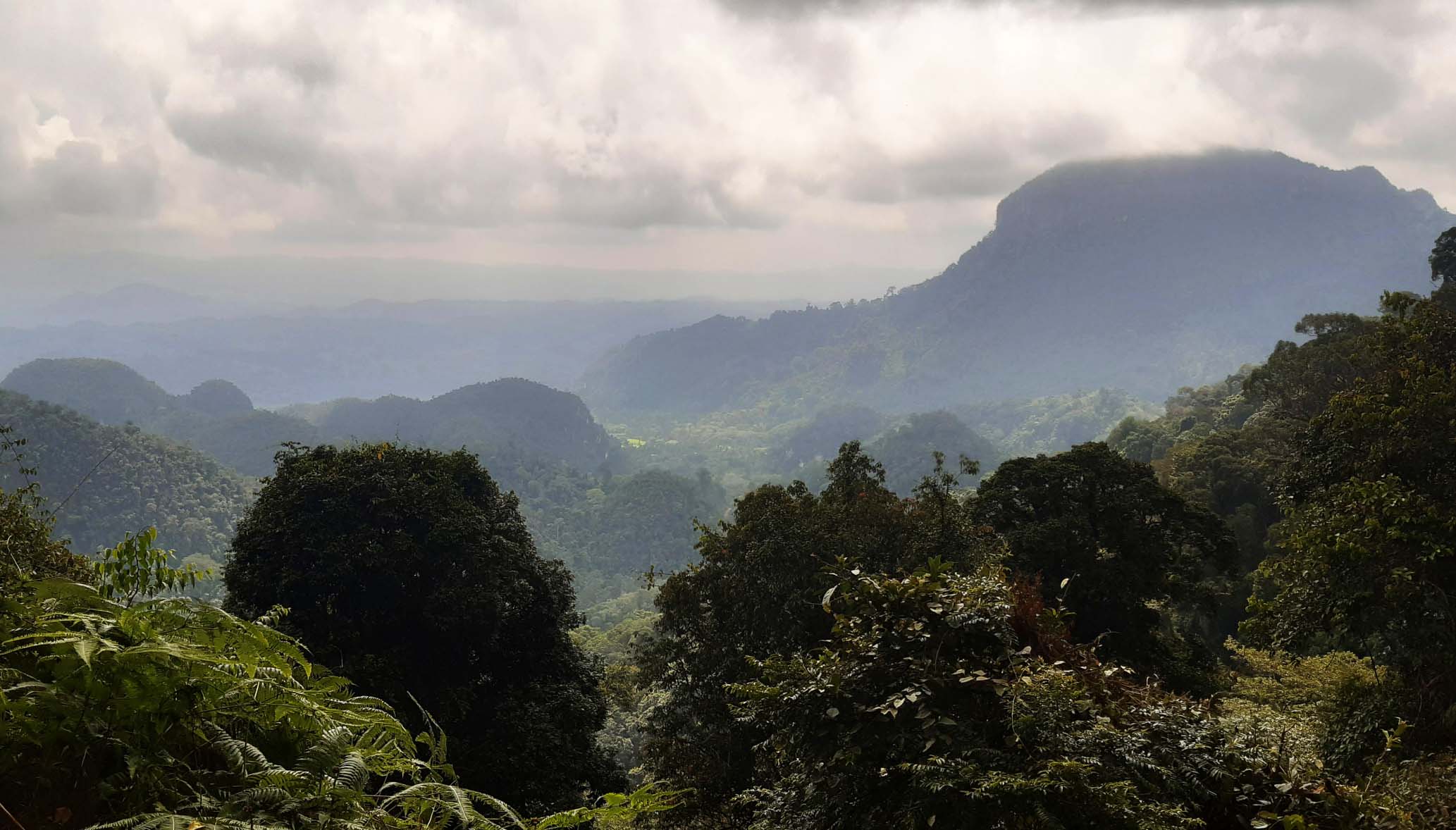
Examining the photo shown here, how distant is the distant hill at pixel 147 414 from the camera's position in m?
170

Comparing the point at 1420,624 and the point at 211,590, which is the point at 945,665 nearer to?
the point at 1420,624

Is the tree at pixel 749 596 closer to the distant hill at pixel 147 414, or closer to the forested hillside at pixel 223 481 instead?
the forested hillside at pixel 223 481

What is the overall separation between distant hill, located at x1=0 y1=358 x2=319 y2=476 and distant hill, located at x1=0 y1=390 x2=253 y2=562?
211 ft

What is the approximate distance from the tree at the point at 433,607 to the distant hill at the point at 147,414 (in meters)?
166

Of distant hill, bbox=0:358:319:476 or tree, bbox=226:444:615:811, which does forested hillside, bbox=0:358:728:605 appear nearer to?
distant hill, bbox=0:358:319:476

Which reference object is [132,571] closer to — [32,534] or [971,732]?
[971,732]

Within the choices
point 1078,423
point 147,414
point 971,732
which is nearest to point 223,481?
point 147,414

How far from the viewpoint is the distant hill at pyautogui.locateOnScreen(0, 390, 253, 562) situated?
9306 cm

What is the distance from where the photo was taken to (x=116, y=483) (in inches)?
3824

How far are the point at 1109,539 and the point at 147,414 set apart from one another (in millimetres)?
229683

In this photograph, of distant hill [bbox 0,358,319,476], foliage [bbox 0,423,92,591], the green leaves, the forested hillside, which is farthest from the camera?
distant hill [bbox 0,358,319,476]

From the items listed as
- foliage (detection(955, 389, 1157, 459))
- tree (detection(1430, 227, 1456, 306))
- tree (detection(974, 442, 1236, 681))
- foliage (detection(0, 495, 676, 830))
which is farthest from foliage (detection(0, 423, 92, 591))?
foliage (detection(955, 389, 1157, 459))

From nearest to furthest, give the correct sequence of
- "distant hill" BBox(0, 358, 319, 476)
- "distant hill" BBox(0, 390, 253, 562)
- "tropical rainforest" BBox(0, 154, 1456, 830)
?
"tropical rainforest" BBox(0, 154, 1456, 830)
"distant hill" BBox(0, 390, 253, 562)
"distant hill" BBox(0, 358, 319, 476)

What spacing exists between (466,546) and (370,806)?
13.8 meters
